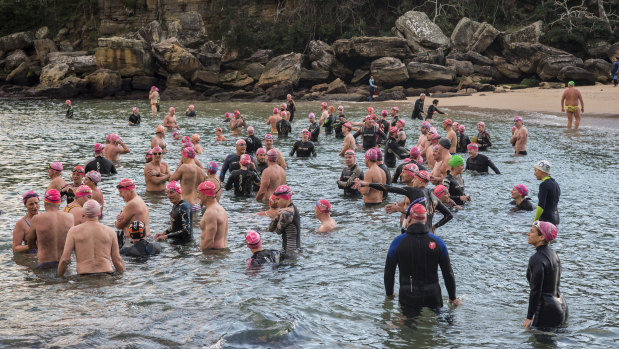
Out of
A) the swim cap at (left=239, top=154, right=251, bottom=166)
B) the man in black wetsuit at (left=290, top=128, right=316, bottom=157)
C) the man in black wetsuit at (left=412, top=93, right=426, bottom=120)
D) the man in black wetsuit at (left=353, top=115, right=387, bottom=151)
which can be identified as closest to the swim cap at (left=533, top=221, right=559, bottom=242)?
the swim cap at (left=239, top=154, right=251, bottom=166)

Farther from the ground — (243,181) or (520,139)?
(520,139)

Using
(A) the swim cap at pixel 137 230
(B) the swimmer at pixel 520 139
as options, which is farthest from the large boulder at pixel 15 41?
(A) the swim cap at pixel 137 230

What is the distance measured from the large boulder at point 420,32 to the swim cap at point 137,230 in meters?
43.7

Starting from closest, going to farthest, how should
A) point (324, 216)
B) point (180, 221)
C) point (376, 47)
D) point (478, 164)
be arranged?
point (180, 221), point (324, 216), point (478, 164), point (376, 47)

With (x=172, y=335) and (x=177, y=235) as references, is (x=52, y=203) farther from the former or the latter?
(x=172, y=335)

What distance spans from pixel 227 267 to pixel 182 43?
50789 millimetres

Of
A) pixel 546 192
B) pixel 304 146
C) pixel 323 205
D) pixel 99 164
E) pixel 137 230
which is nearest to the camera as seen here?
pixel 137 230

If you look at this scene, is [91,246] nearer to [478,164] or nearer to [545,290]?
[545,290]

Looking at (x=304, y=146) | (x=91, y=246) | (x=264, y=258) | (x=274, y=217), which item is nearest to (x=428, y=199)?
(x=264, y=258)

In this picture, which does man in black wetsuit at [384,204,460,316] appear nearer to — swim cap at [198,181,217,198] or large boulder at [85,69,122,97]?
swim cap at [198,181,217,198]

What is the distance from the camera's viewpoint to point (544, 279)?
7.14 metres

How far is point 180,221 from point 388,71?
39.2 metres

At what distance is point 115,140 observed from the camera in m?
19.9

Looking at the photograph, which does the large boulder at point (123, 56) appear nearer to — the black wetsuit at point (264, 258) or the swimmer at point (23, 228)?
the swimmer at point (23, 228)
